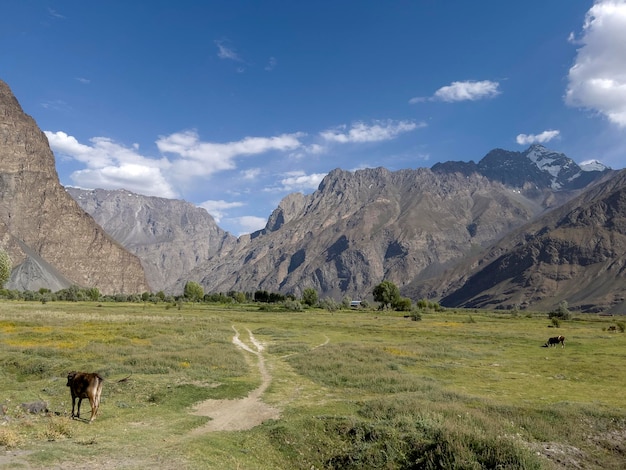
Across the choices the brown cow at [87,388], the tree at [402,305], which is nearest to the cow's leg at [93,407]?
the brown cow at [87,388]

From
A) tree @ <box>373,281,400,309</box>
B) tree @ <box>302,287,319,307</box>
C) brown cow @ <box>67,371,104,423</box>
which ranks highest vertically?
brown cow @ <box>67,371,104,423</box>

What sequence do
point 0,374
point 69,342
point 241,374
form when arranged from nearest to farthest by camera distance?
1. point 0,374
2. point 241,374
3. point 69,342

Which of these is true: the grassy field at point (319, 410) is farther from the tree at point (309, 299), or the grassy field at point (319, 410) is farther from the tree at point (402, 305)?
the tree at point (309, 299)

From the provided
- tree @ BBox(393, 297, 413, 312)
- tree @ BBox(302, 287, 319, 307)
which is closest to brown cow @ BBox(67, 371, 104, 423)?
tree @ BBox(393, 297, 413, 312)

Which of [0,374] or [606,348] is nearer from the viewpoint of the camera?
[0,374]

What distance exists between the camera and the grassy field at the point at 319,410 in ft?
48.8

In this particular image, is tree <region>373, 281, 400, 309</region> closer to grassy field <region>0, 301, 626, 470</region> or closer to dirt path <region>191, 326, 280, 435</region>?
grassy field <region>0, 301, 626, 470</region>

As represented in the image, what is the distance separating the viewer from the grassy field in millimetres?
14867

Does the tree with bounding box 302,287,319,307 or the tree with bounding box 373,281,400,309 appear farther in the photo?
the tree with bounding box 302,287,319,307

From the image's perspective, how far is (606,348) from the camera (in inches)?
2176

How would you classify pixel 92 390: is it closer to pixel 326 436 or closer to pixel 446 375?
pixel 326 436

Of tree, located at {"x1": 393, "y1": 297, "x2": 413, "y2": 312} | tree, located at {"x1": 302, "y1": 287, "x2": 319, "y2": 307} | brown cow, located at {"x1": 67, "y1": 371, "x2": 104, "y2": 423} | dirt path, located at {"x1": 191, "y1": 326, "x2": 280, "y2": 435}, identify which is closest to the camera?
brown cow, located at {"x1": 67, "y1": 371, "x2": 104, "y2": 423}

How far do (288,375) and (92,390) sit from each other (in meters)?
16.1

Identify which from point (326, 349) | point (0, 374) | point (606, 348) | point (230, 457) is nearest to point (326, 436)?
point (230, 457)
